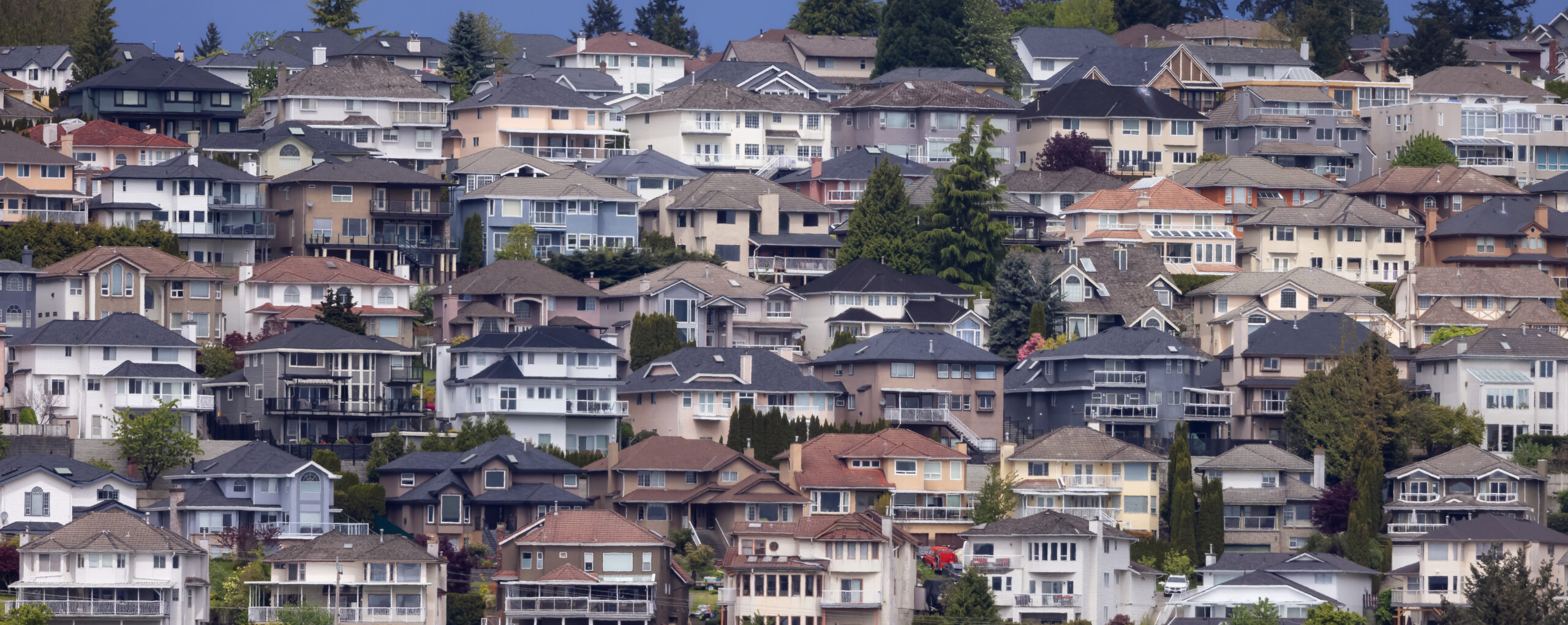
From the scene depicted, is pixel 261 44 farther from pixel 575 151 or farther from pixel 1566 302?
pixel 1566 302

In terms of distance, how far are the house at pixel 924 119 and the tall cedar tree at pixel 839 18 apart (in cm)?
3097

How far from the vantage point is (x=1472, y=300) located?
119 metres

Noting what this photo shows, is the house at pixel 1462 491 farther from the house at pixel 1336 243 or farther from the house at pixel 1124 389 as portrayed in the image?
the house at pixel 1336 243

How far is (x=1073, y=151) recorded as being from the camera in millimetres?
136750

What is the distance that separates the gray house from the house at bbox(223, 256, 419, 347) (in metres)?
16.5

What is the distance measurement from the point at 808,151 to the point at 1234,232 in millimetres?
24206

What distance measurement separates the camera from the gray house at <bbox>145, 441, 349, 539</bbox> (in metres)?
91.1

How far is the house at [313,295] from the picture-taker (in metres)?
110

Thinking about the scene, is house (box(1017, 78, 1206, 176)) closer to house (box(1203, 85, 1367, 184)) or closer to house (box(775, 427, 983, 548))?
house (box(1203, 85, 1367, 184))

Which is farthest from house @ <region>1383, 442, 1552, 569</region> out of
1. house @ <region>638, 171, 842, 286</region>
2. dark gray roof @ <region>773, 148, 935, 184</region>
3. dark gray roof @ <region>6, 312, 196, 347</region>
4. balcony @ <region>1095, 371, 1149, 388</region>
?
dark gray roof @ <region>6, 312, 196, 347</region>

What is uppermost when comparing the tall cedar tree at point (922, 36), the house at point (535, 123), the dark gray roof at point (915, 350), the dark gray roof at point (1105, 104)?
the tall cedar tree at point (922, 36)

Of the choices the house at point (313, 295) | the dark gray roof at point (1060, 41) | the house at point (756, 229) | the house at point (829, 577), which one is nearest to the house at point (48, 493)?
the house at point (313, 295)

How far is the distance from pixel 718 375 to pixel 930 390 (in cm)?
832

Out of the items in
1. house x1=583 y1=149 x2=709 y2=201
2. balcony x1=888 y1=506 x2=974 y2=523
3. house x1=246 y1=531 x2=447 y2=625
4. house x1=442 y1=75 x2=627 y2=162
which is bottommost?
house x1=246 y1=531 x2=447 y2=625
